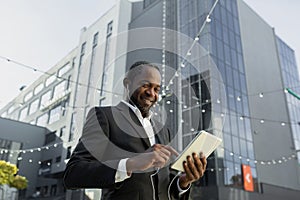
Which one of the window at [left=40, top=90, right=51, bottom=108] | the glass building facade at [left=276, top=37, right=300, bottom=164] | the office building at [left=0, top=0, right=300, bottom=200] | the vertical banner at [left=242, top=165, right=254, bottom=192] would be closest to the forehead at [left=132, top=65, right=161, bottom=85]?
the office building at [left=0, top=0, right=300, bottom=200]

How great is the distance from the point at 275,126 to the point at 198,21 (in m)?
8.02

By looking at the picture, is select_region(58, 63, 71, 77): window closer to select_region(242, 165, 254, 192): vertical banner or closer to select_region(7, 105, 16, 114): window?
select_region(7, 105, 16, 114): window

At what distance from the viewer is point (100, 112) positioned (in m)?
1.05

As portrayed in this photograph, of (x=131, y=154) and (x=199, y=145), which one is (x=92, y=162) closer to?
(x=131, y=154)

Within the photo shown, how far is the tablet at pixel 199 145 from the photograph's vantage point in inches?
36.4

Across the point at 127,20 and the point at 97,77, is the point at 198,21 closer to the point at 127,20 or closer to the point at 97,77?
the point at 127,20

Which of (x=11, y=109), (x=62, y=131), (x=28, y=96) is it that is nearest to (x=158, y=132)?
(x=62, y=131)

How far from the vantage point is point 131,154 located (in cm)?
98

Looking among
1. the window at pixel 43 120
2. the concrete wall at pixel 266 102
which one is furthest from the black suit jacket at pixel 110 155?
the window at pixel 43 120

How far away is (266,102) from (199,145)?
56.6ft

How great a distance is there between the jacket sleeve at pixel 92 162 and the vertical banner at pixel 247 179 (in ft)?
41.9

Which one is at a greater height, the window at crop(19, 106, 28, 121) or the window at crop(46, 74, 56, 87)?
the window at crop(46, 74, 56, 87)

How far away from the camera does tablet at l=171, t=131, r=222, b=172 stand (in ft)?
3.03

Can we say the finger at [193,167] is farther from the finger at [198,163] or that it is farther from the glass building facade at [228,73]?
the glass building facade at [228,73]
